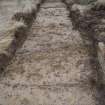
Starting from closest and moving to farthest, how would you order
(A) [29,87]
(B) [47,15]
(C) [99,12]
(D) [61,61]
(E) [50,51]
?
(A) [29,87]
(D) [61,61]
(E) [50,51]
(C) [99,12]
(B) [47,15]

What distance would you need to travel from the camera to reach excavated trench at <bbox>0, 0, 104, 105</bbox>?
8.19 ft

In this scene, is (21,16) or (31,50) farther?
(21,16)

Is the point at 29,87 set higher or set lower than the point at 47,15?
higher

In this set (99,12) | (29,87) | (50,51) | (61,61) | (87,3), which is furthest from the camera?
(87,3)

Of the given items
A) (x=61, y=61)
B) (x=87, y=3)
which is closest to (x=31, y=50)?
(x=61, y=61)

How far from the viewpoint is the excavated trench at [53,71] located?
8.19 ft

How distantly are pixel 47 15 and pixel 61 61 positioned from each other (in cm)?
224

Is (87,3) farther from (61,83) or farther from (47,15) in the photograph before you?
(61,83)

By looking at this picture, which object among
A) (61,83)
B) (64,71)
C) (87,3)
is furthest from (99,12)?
(61,83)

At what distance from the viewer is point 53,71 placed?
3014 mm

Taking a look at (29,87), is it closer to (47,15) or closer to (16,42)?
(16,42)

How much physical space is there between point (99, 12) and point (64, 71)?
2.21 m

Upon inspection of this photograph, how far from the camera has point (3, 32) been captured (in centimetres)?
405

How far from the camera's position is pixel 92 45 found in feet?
11.7
